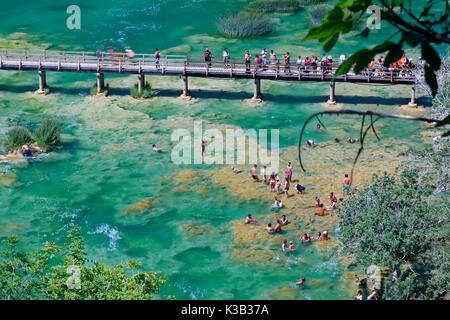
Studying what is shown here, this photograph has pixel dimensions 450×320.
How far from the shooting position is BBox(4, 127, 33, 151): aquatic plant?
3462cm

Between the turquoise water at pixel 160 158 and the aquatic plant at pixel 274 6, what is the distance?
2575 millimetres

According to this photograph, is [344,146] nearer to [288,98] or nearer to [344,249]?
[288,98]

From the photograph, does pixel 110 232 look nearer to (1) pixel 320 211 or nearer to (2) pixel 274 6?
→ (1) pixel 320 211

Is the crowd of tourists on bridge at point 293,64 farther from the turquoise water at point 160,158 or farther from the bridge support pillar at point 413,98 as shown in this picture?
the turquoise water at point 160,158

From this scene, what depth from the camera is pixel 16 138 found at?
114 feet

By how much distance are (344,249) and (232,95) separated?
1977 centimetres

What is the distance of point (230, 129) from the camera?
3688cm

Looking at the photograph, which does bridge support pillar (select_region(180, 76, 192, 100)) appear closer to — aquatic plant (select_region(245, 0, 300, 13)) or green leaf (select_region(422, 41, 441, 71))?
aquatic plant (select_region(245, 0, 300, 13))

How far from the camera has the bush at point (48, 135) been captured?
35.1 meters

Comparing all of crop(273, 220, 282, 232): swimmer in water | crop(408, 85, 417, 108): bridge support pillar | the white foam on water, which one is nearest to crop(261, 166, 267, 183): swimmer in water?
crop(273, 220, 282, 232): swimmer in water

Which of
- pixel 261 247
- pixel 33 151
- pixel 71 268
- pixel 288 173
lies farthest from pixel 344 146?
pixel 71 268

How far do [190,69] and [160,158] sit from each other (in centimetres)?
909

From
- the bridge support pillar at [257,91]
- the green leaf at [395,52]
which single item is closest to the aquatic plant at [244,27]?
the bridge support pillar at [257,91]

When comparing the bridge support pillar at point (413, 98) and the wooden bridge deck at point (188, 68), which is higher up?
the wooden bridge deck at point (188, 68)
